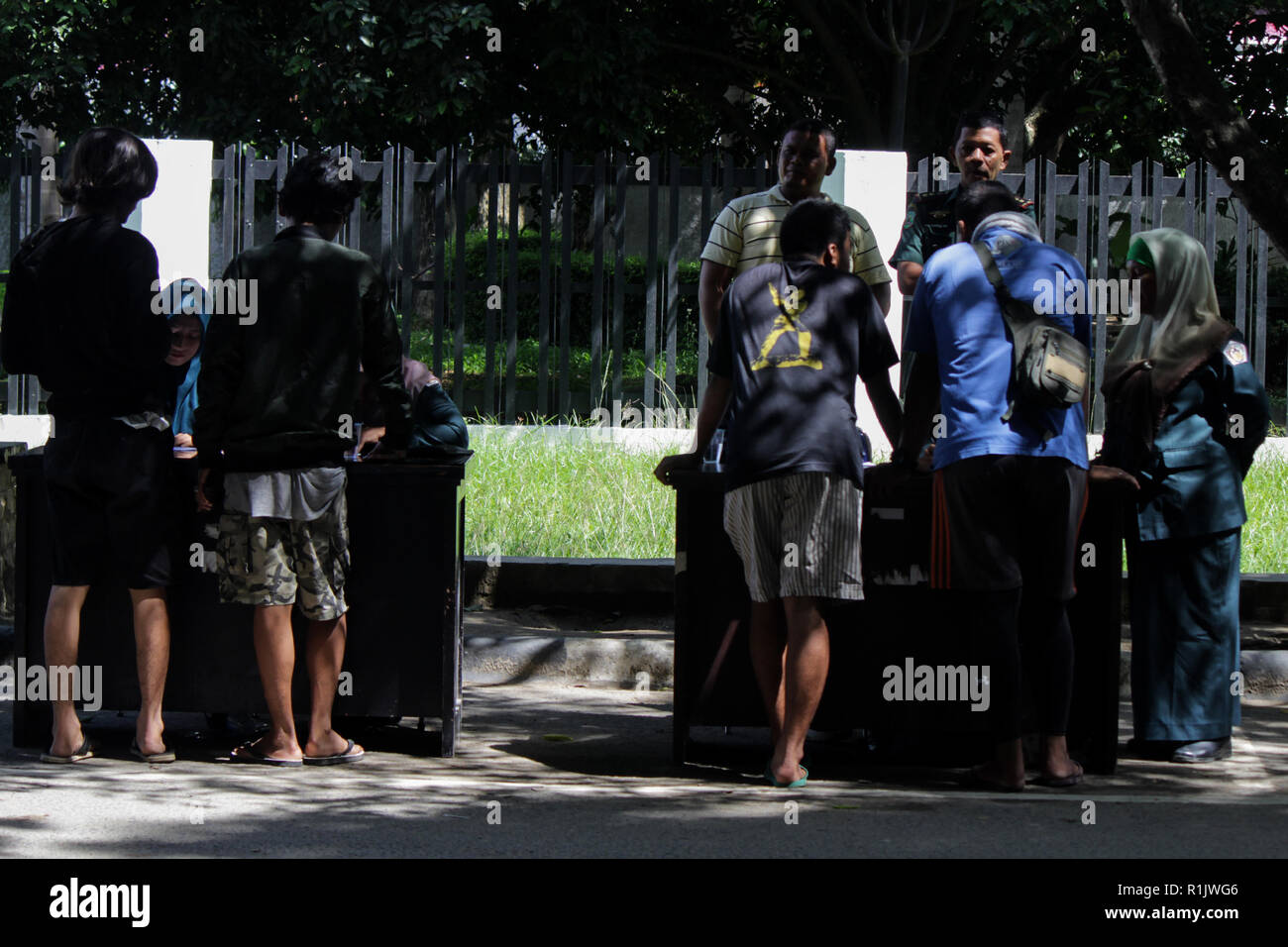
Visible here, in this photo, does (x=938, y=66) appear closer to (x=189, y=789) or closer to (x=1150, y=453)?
(x=1150, y=453)

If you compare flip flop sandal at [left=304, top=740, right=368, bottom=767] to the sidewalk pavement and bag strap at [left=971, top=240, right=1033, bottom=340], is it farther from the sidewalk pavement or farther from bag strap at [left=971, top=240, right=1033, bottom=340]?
bag strap at [left=971, top=240, right=1033, bottom=340]

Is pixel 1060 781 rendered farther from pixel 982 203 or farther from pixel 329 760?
pixel 329 760

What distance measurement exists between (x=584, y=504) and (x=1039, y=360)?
4.74 metres

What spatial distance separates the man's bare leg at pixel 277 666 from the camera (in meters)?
5.84

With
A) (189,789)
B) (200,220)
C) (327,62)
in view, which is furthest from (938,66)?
(189,789)

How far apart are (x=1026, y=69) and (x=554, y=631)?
15.7 metres

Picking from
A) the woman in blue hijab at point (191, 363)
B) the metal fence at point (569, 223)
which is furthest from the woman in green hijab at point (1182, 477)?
the metal fence at point (569, 223)

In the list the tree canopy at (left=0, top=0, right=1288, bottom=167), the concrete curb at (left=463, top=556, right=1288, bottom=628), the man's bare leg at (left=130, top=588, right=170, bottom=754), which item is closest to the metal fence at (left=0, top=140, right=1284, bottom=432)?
the tree canopy at (left=0, top=0, right=1288, bottom=167)

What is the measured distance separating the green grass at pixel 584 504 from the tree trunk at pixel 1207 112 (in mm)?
2594

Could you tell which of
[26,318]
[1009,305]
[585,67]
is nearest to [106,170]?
[26,318]

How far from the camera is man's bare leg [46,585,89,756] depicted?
5938mm

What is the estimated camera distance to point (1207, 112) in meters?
7.11

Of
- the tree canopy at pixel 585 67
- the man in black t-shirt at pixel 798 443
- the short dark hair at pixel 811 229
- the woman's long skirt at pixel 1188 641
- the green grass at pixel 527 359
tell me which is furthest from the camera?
the tree canopy at pixel 585 67

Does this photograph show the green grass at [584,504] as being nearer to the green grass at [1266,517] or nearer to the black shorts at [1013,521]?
the green grass at [1266,517]
